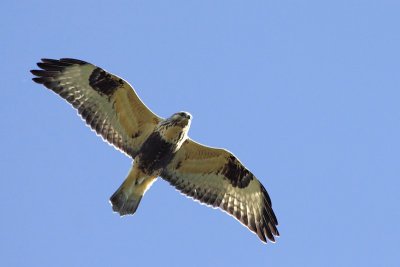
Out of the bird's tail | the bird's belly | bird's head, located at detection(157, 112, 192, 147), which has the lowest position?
the bird's tail

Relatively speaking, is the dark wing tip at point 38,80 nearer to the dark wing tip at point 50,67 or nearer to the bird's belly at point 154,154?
the dark wing tip at point 50,67

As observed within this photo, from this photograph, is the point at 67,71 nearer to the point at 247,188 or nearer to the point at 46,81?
the point at 46,81

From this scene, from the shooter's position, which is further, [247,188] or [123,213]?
[247,188]

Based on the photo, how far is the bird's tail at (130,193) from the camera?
54.1ft

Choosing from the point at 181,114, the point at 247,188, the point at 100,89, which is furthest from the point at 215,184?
the point at 100,89

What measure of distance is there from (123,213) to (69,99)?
253cm

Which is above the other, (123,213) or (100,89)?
(100,89)

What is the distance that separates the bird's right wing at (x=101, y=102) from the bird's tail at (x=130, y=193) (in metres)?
0.53

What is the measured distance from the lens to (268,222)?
693 inches

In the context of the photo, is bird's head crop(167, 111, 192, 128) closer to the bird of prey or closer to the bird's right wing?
the bird of prey

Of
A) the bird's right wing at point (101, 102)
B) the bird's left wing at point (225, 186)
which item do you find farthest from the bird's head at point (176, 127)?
the bird's left wing at point (225, 186)

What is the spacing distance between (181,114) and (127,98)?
1.19m

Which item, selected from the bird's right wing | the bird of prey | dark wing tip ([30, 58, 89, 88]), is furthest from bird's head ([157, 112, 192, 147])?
dark wing tip ([30, 58, 89, 88])

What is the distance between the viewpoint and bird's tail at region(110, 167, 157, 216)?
16.5 m
